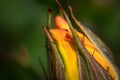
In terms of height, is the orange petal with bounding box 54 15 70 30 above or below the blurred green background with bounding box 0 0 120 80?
above

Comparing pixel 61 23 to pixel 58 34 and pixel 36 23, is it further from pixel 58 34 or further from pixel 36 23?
pixel 36 23

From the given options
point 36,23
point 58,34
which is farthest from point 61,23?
point 36,23

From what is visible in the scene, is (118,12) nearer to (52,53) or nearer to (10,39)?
(10,39)

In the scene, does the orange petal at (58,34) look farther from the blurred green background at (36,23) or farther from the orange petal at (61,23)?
the blurred green background at (36,23)

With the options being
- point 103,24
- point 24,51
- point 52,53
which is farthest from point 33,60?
point 52,53

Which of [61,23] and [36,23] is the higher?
[61,23]

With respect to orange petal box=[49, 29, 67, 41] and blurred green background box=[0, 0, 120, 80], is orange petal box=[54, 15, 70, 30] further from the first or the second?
blurred green background box=[0, 0, 120, 80]

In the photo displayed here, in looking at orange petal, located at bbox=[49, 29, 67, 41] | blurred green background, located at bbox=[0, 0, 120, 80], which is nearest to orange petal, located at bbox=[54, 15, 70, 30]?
orange petal, located at bbox=[49, 29, 67, 41]

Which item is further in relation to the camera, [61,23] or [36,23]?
[36,23]

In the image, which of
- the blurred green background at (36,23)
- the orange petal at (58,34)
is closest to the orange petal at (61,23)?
the orange petal at (58,34)
